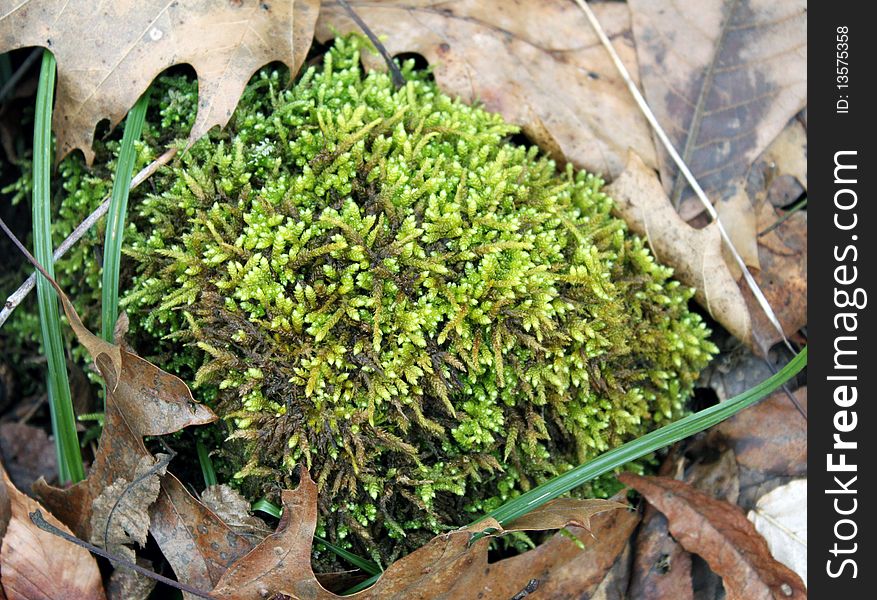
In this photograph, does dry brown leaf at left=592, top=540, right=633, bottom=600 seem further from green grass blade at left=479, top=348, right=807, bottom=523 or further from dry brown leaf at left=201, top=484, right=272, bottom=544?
dry brown leaf at left=201, top=484, right=272, bottom=544

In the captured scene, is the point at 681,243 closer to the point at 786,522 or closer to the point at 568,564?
the point at 786,522

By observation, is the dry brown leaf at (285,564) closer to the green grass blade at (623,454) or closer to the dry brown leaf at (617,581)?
the green grass blade at (623,454)

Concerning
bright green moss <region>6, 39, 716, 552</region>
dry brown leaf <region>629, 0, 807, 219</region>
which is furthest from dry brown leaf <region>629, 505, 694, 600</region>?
dry brown leaf <region>629, 0, 807, 219</region>

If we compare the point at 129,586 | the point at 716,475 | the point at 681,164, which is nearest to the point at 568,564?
the point at 716,475

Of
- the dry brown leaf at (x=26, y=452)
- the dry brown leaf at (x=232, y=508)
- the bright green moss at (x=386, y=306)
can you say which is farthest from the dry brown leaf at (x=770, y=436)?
the dry brown leaf at (x=26, y=452)

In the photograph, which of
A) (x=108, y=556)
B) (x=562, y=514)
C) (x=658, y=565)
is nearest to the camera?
(x=108, y=556)
